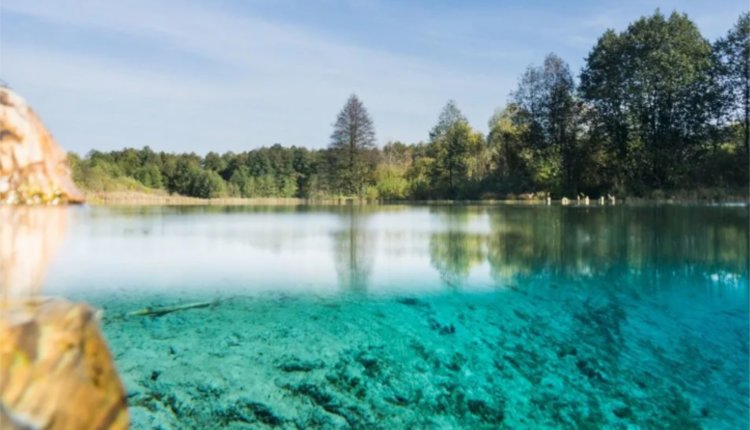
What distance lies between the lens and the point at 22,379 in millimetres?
1833

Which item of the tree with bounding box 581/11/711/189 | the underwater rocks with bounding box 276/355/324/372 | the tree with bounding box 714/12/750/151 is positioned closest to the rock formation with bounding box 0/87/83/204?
the underwater rocks with bounding box 276/355/324/372

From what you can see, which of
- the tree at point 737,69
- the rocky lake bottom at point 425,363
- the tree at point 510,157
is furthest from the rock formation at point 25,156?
the tree at point 737,69

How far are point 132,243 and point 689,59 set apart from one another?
32.5 meters

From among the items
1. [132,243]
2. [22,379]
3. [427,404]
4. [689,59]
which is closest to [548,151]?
[689,59]

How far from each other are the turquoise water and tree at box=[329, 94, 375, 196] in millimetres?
46564

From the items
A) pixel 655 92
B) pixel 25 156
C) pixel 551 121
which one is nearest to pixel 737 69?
pixel 655 92

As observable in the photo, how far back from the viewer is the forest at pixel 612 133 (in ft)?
100

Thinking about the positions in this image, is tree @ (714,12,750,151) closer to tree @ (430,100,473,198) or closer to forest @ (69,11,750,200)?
forest @ (69,11,750,200)

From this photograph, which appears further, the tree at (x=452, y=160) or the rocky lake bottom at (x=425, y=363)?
the tree at (x=452, y=160)

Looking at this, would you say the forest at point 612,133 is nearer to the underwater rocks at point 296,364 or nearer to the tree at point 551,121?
the tree at point 551,121

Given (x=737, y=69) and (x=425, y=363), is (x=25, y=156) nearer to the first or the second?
(x=425, y=363)

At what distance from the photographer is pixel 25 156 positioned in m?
27.6

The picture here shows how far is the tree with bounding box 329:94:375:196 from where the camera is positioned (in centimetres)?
5728

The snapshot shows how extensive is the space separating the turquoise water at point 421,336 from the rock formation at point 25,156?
68.4 feet
